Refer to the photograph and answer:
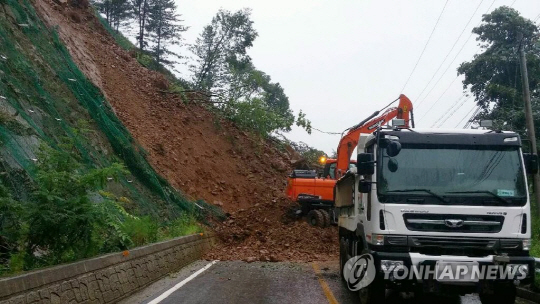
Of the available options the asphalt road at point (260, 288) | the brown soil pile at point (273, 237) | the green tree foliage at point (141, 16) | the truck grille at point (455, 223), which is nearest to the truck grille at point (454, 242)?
the truck grille at point (455, 223)

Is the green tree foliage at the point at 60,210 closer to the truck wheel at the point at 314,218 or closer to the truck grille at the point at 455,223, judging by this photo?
the truck grille at the point at 455,223

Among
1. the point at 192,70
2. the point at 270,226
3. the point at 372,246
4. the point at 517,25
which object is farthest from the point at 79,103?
the point at 192,70

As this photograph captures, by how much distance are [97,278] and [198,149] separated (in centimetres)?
2205

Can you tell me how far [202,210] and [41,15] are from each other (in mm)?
11115

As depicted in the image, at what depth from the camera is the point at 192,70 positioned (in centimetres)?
4659

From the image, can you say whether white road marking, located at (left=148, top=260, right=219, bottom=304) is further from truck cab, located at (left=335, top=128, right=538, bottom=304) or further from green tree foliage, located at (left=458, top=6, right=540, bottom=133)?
green tree foliage, located at (left=458, top=6, right=540, bottom=133)

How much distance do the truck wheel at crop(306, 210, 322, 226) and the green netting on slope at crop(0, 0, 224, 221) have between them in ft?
15.6

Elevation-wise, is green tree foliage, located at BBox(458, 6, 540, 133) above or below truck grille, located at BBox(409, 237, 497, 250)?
above

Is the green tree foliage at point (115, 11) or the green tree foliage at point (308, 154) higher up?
the green tree foliage at point (115, 11)

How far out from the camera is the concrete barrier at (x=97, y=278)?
6.58 meters

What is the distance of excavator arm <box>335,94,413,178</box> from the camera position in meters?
16.3

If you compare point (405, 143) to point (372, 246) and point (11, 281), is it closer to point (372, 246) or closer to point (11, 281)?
point (372, 246)

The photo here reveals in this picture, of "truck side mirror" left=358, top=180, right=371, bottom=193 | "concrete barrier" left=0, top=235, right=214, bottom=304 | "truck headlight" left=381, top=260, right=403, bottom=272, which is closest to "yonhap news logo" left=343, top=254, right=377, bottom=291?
"truck headlight" left=381, top=260, right=403, bottom=272

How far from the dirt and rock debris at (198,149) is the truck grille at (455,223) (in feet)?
37.7
